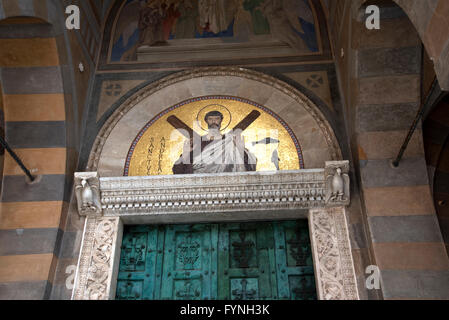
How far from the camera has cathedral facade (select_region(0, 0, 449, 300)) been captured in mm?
5531

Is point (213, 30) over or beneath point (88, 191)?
over

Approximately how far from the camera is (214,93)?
707cm

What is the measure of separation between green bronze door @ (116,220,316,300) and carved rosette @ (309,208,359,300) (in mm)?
309

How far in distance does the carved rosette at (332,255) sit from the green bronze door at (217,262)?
309mm

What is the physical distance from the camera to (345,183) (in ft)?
19.0

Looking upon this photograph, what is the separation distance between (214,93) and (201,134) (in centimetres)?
78

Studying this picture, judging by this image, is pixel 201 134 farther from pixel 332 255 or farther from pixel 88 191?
pixel 332 255

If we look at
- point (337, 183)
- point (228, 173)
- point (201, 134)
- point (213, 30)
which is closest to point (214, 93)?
point (201, 134)

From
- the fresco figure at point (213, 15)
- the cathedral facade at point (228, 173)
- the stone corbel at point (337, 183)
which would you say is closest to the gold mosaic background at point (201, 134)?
the cathedral facade at point (228, 173)

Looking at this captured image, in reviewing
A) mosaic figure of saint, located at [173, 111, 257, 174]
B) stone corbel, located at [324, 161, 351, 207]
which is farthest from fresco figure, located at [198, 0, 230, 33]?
stone corbel, located at [324, 161, 351, 207]

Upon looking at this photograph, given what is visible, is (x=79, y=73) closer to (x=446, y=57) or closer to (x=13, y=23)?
(x=13, y=23)

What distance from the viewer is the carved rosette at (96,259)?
18.1ft

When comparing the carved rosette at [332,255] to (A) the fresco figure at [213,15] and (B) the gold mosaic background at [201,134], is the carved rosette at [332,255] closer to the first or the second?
(B) the gold mosaic background at [201,134]

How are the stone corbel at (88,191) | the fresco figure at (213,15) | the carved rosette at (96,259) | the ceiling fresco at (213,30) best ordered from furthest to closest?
1. the fresco figure at (213,15)
2. the ceiling fresco at (213,30)
3. the stone corbel at (88,191)
4. the carved rosette at (96,259)
